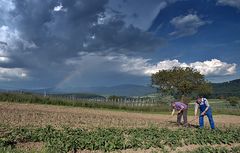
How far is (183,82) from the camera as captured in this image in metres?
82.3

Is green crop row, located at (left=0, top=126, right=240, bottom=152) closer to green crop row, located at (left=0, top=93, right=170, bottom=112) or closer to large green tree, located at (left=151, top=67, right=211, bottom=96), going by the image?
green crop row, located at (left=0, top=93, right=170, bottom=112)

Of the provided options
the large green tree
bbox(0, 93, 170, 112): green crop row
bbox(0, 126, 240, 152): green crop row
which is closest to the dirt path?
bbox(0, 126, 240, 152): green crop row

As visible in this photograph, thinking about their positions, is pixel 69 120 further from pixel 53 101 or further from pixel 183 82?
pixel 183 82

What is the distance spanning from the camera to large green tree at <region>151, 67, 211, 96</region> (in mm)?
82675

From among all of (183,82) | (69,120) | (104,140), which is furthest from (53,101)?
(183,82)

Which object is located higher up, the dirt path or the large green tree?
the large green tree

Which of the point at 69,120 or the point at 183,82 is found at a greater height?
the point at 183,82

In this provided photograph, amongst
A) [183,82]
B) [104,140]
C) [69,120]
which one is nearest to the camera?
[104,140]

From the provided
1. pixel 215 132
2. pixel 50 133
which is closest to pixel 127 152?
pixel 50 133

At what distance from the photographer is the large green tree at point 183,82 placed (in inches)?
3255

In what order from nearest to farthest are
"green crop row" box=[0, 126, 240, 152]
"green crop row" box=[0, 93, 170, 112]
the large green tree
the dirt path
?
"green crop row" box=[0, 126, 240, 152], the dirt path, "green crop row" box=[0, 93, 170, 112], the large green tree

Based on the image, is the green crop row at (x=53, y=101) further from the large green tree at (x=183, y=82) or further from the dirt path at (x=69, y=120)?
the large green tree at (x=183, y=82)

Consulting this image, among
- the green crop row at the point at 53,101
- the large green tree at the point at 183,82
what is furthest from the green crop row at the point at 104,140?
the large green tree at the point at 183,82

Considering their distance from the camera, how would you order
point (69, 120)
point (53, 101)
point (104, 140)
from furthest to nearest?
point (53, 101)
point (69, 120)
point (104, 140)
